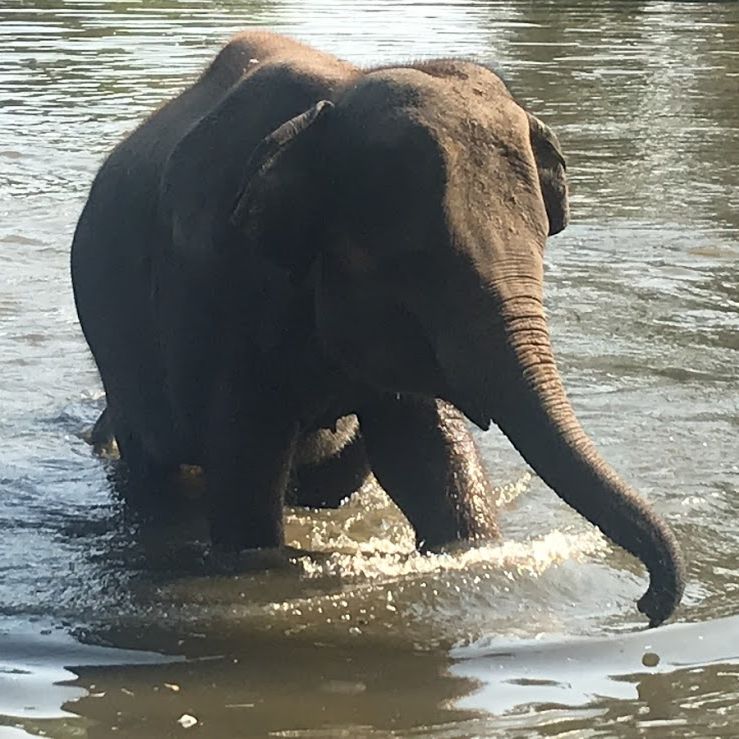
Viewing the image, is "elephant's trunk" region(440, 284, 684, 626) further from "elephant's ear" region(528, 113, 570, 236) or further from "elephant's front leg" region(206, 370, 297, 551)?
"elephant's front leg" region(206, 370, 297, 551)

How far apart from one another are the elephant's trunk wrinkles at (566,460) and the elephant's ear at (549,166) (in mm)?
511

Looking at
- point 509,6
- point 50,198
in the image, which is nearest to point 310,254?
point 50,198

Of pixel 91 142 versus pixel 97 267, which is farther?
pixel 91 142

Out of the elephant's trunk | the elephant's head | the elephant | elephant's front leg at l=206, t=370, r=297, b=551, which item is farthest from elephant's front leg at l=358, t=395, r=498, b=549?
the elephant's trunk

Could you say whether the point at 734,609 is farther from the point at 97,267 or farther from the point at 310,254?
the point at 97,267

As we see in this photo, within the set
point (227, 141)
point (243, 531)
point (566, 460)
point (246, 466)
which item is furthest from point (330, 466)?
point (566, 460)

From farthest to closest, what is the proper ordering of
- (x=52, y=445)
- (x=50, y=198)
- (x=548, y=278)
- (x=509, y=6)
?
1. (x=509, y=6)
2. (x=50, y=198)
3. (x=548, y=278)
4. (x=52, y=445)

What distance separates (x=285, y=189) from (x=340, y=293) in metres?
0.30

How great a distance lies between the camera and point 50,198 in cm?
1156

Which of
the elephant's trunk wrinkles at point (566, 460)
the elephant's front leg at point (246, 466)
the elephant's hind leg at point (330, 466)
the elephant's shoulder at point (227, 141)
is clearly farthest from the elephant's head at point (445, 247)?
the elephant's hind leg at point (330, 466)

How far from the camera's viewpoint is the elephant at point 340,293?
433cm

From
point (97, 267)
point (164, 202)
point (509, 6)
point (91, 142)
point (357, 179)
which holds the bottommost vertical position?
point (509, 6)

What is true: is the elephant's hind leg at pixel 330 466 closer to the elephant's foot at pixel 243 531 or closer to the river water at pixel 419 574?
the river water at pixel 419 574

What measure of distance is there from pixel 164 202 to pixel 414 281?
1299mm
